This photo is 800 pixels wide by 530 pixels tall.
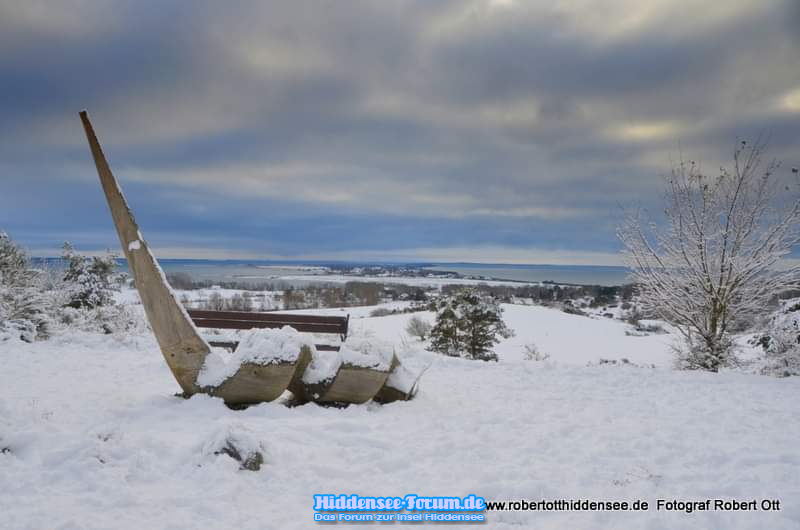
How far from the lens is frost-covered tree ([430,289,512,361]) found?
17.9 m

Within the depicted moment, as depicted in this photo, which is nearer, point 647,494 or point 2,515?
point 2,515

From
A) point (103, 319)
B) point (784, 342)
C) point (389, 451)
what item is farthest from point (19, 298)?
point (784, 342)

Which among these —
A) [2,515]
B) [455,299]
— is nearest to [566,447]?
[2,515]

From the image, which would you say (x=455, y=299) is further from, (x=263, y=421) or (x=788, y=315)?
(x=263, y=421)

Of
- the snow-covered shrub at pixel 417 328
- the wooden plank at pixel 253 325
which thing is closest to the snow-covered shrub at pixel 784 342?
the wooden plank at pixel 253 325

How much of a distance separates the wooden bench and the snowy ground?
205cm

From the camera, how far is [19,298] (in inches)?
397

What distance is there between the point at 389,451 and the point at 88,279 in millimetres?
16568

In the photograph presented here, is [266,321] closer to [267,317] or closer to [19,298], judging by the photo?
[267,317]

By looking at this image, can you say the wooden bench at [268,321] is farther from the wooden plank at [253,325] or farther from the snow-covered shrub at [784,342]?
the snow-covered shrub at [784,342]

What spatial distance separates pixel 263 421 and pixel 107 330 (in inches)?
488

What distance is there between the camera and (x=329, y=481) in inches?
129

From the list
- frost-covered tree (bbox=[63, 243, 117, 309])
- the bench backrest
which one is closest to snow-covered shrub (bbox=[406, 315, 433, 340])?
frost-covered tree (bbox=[63, 243, 117, 309])

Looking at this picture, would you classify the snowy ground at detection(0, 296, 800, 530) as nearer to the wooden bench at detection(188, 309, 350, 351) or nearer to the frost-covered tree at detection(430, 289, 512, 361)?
the wooden bench at detection(188, 309, 350, 351)
